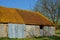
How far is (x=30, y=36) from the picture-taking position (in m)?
29.4

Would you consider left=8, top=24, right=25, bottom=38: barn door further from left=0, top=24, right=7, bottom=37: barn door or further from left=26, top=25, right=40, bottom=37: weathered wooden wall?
left=26, top=25, right=40, bottom=37: weathered wooden wall

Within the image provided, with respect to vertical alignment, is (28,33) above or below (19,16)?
below

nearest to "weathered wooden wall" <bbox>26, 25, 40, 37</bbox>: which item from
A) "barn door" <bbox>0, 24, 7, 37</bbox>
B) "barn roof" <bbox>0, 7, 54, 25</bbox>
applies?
"barn roof" <bbox>0, 7, 54, 25</bbox>

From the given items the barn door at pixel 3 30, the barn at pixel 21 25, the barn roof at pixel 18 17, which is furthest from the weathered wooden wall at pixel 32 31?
the barn door at pixel 3 30

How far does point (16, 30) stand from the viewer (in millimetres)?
27812

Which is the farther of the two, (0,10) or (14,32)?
(0,10)

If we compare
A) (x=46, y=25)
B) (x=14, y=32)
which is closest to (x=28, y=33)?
(x=14, y=32)

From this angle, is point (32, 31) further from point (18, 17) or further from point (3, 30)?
point (3, 30)

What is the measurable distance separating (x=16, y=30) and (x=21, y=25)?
1.25 meters

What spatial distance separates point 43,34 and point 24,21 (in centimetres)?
469

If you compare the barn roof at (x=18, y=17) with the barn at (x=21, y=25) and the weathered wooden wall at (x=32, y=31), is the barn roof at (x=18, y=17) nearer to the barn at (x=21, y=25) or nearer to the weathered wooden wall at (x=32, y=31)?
the barn at (x=21, y=25)

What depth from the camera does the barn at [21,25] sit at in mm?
26891

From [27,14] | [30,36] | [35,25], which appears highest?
[27,14]

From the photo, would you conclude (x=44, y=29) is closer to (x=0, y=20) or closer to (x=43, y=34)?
(x=43, y=34)
